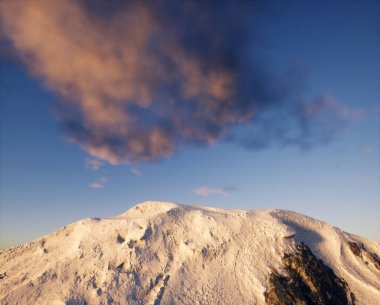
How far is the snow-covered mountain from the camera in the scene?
96.6 ft

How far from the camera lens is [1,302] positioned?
27625 millimetres

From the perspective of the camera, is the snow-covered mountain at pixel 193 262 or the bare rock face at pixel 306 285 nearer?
the snow-covered mountain at pixel 193 262

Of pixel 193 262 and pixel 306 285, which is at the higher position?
pixel 193 262

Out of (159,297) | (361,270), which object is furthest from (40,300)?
(361,270)

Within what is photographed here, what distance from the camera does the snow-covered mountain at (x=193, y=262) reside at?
96.6 ft

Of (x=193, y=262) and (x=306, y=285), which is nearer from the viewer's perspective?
(x=306, y=285)

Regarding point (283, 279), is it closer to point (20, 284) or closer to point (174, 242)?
point (174, 242)

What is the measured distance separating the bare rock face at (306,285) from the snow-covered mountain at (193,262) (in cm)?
12

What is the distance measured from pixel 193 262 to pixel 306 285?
529 inches

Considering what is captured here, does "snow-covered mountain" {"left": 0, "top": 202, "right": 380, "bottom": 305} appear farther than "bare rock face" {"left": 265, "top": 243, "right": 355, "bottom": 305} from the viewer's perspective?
No

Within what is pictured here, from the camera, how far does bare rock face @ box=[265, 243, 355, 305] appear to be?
29672 mm

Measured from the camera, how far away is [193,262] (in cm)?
3409

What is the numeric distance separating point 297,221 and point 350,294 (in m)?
12.5

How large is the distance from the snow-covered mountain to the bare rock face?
0.12 meters
